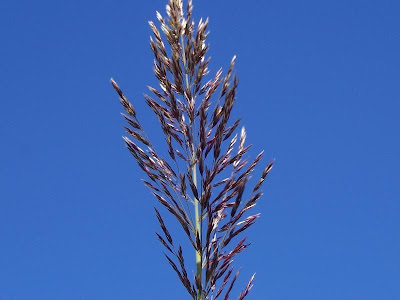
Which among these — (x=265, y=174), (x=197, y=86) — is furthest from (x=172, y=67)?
(x=265, y=174)

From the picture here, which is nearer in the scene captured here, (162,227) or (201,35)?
(162,227)

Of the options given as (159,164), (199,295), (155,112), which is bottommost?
(199,295)

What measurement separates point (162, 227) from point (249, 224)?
2.32 feet

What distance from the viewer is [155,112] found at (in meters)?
5.36

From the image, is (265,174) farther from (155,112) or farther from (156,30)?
(156,30)

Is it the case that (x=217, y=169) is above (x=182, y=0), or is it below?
below

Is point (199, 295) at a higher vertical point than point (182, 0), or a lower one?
lower

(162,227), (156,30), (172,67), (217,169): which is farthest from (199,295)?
(156,30)

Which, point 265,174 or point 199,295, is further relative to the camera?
point 265,174

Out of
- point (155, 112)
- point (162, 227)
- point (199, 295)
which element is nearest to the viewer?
point (199, 295)

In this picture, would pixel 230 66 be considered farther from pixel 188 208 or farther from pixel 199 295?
pixel 199 295

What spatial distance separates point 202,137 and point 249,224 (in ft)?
2.64

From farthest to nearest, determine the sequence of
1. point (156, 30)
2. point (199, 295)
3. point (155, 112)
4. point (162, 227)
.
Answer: point (156, 30) → point (155, 112) → point (162, 227) → point (199, 295)

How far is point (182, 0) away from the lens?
598cm
